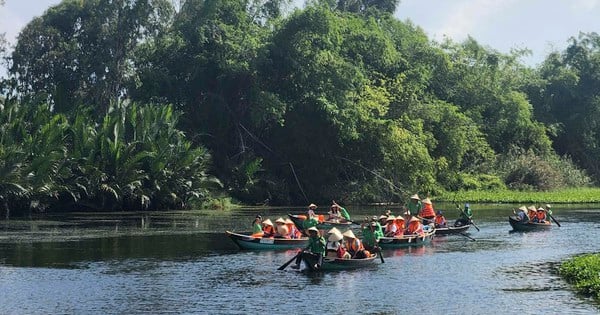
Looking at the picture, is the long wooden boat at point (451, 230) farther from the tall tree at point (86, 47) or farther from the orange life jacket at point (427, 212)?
the tall tree at point (86, 47)

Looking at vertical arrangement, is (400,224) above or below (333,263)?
above

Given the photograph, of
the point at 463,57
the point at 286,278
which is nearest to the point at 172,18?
the point at 463,57

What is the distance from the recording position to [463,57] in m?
77.8

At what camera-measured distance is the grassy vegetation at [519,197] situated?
65.0 metres

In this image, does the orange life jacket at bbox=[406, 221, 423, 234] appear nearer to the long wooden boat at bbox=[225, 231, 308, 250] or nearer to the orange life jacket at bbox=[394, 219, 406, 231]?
the orange life jacket at bbox=[394, 219, 406, 231]

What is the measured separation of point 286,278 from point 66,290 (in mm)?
6602

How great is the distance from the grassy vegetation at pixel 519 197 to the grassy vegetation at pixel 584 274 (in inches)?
1447

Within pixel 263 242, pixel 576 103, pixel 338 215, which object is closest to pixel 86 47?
pixel 338 215

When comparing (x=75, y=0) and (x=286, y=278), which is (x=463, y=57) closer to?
(x=75, y=0)

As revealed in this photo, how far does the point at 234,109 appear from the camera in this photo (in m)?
62.3

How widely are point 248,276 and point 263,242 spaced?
6688 millimetres

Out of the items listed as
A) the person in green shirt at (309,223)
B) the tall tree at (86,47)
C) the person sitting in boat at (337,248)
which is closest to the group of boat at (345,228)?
the person sitting in boat at (337,248)

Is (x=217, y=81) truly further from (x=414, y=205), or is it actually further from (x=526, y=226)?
(x=526, y=226)

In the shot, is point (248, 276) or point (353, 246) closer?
point (248, 276)
